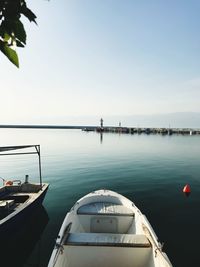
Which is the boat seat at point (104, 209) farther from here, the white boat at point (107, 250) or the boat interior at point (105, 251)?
the boat interior at point (105, 251)

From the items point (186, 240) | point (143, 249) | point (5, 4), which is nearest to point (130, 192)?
point (186, 240)

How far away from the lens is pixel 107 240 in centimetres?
836

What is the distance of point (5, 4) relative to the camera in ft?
5.79

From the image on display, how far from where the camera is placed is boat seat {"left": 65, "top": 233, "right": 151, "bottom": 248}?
7994mm

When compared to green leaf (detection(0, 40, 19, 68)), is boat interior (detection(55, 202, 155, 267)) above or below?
below

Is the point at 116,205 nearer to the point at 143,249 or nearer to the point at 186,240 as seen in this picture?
the point at 186,240

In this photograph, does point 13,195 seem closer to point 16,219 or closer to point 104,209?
point 16,219

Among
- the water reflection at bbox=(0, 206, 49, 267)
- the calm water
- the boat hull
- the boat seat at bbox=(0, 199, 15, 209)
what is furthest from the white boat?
the boat seat at bbox=(0, 199, 15, 209)

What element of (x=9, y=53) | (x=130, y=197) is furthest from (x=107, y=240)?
(x=130, y=197)

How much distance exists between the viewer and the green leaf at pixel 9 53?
1.74 m

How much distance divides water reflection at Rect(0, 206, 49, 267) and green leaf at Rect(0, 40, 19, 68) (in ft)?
36.6

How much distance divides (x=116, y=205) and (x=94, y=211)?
5.66 ft

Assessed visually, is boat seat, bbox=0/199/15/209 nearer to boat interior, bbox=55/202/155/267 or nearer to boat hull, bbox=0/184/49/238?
boat hull, bbox=0/184/49/238

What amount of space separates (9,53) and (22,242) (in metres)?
13.0
